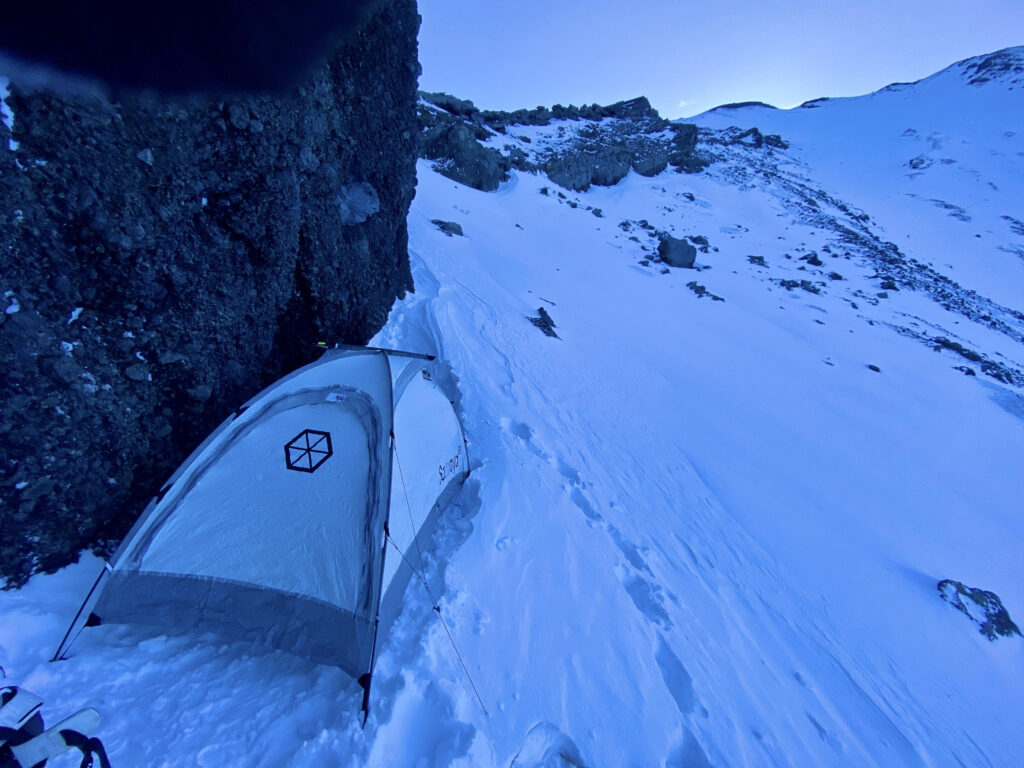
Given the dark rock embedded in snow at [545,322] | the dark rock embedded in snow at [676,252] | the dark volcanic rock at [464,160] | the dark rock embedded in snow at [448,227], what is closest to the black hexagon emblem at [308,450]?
the dark rock embedded in snow at [545,322]

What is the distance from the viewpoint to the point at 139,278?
337cm

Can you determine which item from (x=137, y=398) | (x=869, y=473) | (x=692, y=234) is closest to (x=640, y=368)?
(x=869, y=473)

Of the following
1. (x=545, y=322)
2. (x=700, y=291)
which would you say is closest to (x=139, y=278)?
(x=545, y=322)

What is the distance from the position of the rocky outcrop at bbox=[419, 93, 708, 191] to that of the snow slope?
9.54 meters

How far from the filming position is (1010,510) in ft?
23.5

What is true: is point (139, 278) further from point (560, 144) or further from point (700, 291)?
point (560, 144)

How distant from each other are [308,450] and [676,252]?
18.8 metres

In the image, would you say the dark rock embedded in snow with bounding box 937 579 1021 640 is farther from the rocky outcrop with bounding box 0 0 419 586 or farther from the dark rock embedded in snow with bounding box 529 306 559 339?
the rocky outcrop with bounding box 0 0 419 586

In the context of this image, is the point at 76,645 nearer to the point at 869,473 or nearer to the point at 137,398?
the point at 137,398

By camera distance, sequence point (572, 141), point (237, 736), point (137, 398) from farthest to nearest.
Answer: point (572, 141)
point (137, 398)
point (237, 736)

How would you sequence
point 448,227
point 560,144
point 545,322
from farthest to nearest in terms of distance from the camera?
point 560,144
point 448,227
point 545,322

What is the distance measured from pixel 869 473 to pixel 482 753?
8137 millimetres

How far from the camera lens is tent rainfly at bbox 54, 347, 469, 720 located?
9.73 feet

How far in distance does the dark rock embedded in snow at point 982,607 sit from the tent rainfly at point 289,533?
653cm
